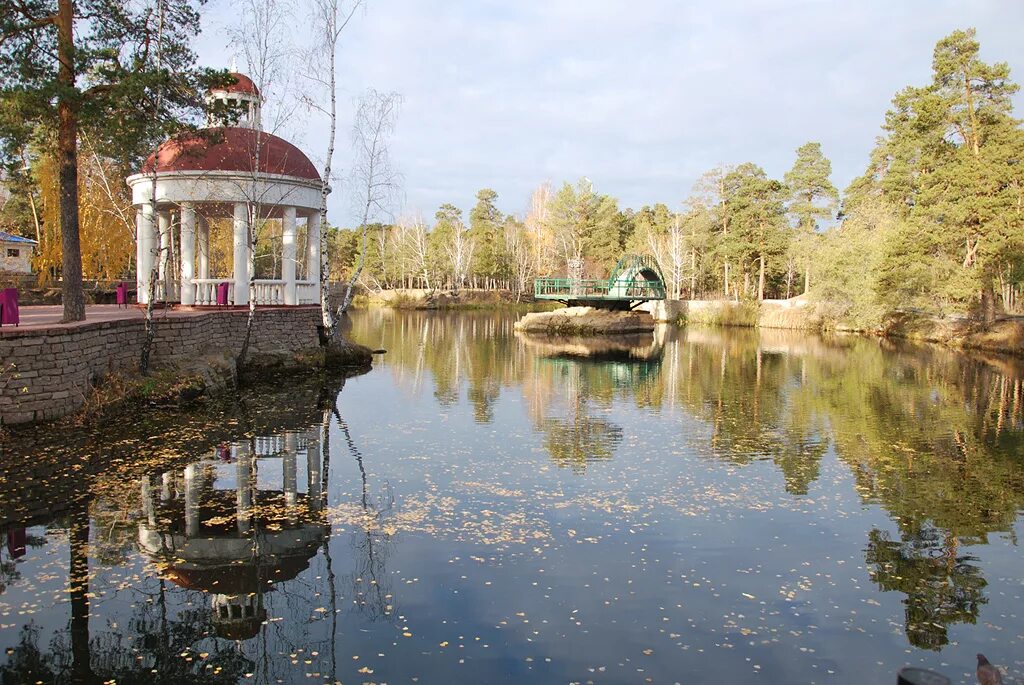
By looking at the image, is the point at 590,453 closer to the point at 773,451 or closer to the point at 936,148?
the point at 773,451

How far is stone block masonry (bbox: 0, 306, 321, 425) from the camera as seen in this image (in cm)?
1309

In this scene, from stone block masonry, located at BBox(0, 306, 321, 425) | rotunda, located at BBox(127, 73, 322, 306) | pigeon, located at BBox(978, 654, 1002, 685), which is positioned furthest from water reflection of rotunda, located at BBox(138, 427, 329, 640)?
rotunda, located at BBox(127, 73, 322, 306)

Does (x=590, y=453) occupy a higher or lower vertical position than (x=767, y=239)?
lower

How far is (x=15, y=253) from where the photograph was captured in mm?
40812

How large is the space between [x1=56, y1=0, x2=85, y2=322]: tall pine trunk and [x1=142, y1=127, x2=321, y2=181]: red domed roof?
647 cm

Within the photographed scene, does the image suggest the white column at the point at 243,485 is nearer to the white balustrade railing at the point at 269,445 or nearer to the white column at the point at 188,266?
the white balustrade railing at the point at 269,445

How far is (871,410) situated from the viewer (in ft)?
63.2

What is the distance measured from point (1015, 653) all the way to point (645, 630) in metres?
3.11

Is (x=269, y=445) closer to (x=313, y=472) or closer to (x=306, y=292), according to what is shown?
(x=313, y=472)

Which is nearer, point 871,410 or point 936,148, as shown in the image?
point 871,410

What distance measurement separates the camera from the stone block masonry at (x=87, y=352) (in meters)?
13.1

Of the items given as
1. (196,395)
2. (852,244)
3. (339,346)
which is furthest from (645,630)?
(852,244)

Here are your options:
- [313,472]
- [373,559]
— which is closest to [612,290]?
[313,472]

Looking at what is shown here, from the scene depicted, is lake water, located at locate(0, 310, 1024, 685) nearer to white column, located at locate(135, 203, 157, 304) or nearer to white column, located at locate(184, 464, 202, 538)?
white column, located at locate(184, 464, 202, 538)
